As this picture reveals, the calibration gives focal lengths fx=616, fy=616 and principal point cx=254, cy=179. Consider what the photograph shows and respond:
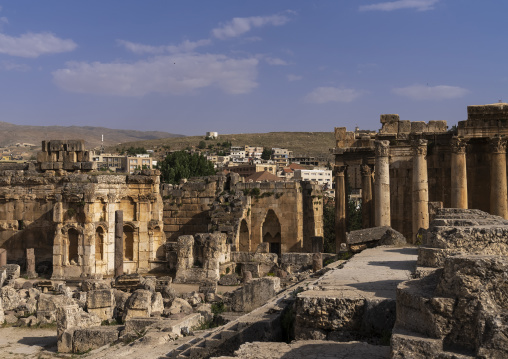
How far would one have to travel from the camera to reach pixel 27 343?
1421cm

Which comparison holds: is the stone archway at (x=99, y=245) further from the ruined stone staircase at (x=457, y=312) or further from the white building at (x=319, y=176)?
the white building at (x=319, y=176)

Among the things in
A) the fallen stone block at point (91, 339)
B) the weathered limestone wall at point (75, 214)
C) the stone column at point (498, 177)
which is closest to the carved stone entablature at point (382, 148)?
the stone column at point (498, 177)

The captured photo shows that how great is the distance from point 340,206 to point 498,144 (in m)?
8.30

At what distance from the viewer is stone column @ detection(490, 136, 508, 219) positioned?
71.8ft

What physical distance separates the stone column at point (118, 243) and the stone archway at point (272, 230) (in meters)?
7.62

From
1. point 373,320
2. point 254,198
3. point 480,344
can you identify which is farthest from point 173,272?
point 480,344

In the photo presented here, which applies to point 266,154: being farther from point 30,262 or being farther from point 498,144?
point 498,144

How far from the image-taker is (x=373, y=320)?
6.78 metres

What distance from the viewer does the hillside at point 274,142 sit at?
137375 mm

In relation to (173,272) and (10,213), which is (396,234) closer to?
(173,272)

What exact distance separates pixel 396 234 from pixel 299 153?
118m

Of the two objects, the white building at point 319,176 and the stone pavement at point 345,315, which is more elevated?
the white building at point 319,176

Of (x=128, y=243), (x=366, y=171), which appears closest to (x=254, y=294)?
(x=128, y=243)

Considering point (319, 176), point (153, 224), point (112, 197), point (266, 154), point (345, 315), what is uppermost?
point (266, 154)
